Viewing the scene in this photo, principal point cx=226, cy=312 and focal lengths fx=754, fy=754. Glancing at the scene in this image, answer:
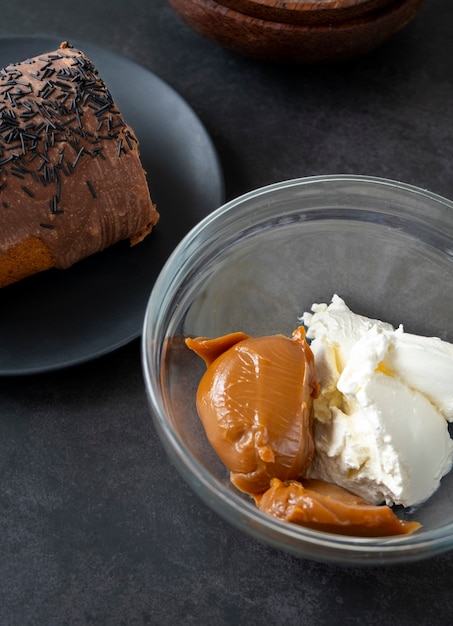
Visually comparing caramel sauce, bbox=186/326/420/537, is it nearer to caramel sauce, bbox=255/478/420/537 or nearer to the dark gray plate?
caramel sauce, bbox=255/478/420/537

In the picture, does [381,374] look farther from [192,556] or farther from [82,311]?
[82,311]

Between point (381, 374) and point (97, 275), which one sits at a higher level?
point (381, 374)

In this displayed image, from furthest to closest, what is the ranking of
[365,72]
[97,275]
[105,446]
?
1. [365,72]
2. [97,275]
3. [105,446]

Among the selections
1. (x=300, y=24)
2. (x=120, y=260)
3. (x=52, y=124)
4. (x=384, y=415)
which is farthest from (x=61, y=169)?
(x=384, y=415)

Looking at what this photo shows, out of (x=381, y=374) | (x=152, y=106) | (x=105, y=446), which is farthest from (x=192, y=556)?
(x=152, y=106)

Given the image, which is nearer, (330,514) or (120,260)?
(330,514)

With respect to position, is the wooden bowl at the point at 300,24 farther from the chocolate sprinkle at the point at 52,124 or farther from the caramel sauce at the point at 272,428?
the caramel sauce at the point at 272,428

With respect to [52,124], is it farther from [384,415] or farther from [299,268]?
A: [384,415]

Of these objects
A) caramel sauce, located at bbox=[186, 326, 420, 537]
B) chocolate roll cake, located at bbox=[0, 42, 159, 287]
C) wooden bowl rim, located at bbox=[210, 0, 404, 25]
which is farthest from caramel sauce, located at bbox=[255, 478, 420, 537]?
wooden bowl rim, located at bbox=[210, 0, 404, 25]
